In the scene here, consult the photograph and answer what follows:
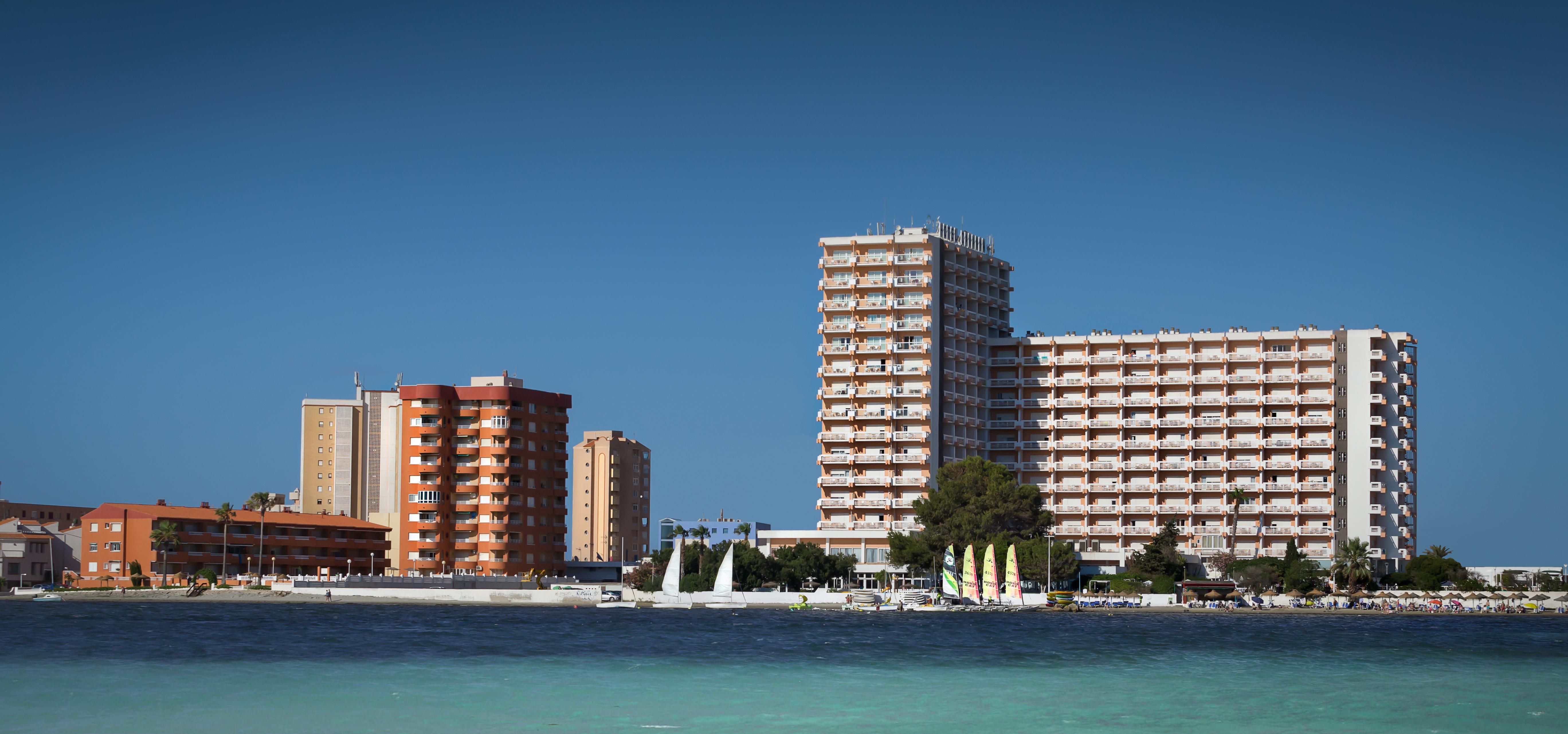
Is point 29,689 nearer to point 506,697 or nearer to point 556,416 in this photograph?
point 506,697

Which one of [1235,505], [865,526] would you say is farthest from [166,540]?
[1235,505]

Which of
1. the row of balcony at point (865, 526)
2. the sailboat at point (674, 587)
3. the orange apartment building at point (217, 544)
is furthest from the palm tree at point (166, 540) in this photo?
the row of balcony at point (865, 526)

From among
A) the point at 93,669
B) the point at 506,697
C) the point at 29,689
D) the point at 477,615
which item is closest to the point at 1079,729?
the point at 506,697

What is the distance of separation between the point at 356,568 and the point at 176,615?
2539 inches

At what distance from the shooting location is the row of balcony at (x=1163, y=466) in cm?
16438

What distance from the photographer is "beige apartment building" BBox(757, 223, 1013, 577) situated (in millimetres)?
166375

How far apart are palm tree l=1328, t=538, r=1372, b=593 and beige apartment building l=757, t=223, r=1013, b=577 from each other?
1574 inches

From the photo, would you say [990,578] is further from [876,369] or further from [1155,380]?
[1155,380]

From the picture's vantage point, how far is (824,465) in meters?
169

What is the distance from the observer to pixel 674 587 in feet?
461

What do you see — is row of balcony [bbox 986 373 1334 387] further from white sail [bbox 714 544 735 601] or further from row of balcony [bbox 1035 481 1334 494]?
white sail [bbox 714 544 735 601]

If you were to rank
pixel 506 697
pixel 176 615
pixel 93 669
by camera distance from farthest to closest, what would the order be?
pixel 176 615 < pixel 93 669 < pixel 506 697

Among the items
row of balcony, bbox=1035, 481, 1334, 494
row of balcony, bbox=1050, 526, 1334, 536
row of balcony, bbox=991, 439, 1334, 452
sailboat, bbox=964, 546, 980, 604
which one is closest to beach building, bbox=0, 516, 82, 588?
sailboat, bbox=964, 546, 980, 604

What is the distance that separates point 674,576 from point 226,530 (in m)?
60.0
